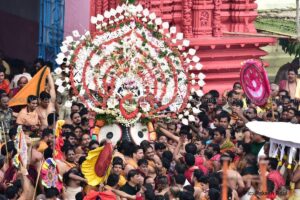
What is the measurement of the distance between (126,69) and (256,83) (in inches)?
62.7

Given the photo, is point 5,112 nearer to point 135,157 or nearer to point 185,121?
point 185,121

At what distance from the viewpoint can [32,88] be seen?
23391 millimetres

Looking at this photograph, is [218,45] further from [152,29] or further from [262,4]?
[152,29]

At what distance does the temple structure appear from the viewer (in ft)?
87.6

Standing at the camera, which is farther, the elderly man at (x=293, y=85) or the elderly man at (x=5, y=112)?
the elderly man at (x=293, y=85)

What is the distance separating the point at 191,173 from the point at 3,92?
3.68 m

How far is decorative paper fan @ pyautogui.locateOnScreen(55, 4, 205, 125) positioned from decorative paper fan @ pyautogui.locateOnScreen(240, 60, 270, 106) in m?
0.71

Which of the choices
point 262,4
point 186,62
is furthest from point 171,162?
point 262,4

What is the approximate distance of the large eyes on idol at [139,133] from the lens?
21688mm

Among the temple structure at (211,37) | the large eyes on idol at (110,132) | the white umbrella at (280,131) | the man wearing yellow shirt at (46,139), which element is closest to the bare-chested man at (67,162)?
the man wearing yellow shirt at (46,139)

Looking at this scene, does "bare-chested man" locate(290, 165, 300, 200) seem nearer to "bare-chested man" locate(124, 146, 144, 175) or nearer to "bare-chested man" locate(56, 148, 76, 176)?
"bare-chested man" locate(124, 146, 144, 175)

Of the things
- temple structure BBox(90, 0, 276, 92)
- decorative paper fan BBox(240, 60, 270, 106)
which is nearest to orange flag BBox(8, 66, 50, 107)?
decorative paper fan BBox(240, 60, 270, 106)

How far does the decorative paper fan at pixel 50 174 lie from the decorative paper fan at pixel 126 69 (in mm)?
2612

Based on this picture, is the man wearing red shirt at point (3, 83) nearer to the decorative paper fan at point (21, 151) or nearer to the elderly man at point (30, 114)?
the elderly man at point (30, 114)
